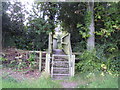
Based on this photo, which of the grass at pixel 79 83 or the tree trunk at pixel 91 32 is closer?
the grass at pixel 79 83

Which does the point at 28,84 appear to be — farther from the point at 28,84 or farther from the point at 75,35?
the point at 75,35

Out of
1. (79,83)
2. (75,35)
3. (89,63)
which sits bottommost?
(79,83)

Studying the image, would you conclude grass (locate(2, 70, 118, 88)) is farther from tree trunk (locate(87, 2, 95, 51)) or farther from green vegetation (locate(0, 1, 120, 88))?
tree trunk (locate(87, 2, 95, 51))

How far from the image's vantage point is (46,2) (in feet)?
19.7

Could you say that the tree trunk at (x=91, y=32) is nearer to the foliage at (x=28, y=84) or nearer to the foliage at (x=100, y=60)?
the foliage at (x=100, y=60)

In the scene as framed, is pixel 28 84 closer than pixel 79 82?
Yes

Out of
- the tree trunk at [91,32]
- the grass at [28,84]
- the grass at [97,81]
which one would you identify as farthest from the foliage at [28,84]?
the tree trunk at [91,32]

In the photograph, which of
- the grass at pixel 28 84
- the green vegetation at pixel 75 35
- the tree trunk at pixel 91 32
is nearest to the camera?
the grass at pixel 28 84

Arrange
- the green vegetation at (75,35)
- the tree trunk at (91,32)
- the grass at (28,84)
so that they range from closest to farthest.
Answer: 1. the grass at (28,84)
2. the green vegetation at (75,35)
3. the tree trunk at (91,32)

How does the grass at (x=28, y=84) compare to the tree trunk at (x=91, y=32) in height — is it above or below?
below

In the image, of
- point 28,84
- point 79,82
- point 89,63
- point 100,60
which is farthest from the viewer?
point 100,60

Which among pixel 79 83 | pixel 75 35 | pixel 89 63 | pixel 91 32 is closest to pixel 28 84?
pixel 79 83

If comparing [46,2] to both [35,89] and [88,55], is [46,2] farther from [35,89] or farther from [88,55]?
[35,89]

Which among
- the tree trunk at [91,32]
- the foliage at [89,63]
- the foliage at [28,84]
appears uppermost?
the tree trunk at [91,32]
